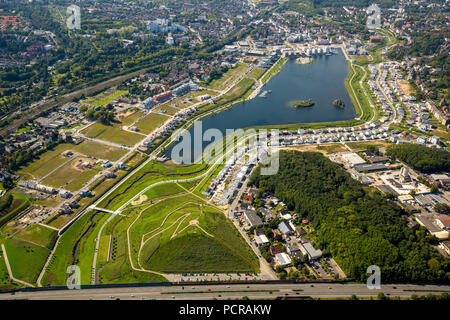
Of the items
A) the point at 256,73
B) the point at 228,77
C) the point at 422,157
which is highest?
the point at 256,73

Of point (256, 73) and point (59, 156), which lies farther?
point (256, 73)

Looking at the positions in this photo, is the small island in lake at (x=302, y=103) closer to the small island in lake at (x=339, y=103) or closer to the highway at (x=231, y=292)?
the small island in lake at (x=339, y=103)

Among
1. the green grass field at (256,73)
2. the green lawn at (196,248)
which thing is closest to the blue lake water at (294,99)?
the green grass field at (256,73)

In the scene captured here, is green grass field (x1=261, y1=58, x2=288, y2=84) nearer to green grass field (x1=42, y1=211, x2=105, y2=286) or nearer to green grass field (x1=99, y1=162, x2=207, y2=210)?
green grass field (x1=99, y1=162, x2=207, y2=210)

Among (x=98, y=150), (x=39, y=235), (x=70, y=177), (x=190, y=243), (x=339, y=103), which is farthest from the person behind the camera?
(x=339, y=103)

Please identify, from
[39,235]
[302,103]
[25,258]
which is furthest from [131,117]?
[302,103]

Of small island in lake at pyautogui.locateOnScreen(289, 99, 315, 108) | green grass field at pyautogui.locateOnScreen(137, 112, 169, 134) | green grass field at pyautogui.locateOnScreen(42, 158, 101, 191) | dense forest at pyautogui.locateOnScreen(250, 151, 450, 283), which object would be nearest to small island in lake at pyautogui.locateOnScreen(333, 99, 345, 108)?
small island in lake at pyautogui.locateOnScreen(289, 99, 315, 108)

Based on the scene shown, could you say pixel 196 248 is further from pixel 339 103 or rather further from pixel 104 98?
pixel 339 103
